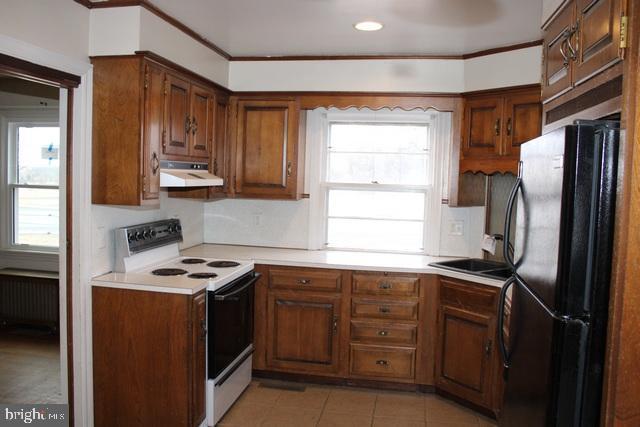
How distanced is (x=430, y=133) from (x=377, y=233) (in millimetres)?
872

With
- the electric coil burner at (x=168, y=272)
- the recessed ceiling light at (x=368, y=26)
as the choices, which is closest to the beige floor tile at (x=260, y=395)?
the electric coil burner at (x=168, y=272)

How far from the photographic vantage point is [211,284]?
9.53ft

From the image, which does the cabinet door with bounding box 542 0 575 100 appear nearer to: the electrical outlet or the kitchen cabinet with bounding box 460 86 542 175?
the kitchen cabinet with bounding box 460 86 542 175

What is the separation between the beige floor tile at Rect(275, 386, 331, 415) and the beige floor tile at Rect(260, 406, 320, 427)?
39mm

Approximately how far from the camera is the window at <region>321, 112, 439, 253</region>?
4.01 metres

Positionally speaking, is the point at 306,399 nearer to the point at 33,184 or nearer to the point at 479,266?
the point at 479,266

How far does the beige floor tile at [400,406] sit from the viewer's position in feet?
10.7

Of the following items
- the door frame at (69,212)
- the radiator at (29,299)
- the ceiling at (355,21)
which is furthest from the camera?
the radiator at (29,299)

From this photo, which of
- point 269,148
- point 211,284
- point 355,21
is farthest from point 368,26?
point 211,284

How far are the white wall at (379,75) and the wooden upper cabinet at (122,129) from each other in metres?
1.18

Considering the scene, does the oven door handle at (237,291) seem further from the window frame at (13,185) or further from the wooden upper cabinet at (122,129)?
the window frame at (13,185)

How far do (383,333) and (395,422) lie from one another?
584 mm

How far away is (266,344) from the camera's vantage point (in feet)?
12.0
